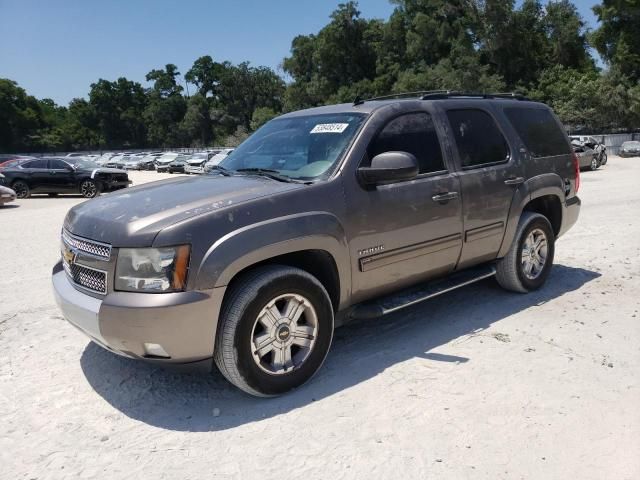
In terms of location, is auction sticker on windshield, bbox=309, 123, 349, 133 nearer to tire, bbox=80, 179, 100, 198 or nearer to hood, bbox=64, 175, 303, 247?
hood, bbox=64, 175, 303, 247

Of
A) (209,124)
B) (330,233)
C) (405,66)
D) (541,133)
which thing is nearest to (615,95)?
(405,66)

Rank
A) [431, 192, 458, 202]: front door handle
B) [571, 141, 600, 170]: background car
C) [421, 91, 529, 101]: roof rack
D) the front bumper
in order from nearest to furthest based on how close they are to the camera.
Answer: the front bumper, [431, 192, 458, 202]: front door handle, [421, 91, 529, 101]: roof rack, [571, 141, 600, 170]: background car

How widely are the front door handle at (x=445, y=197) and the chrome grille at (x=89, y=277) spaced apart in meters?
Answer: 2.49

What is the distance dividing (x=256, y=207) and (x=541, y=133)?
3.58 m

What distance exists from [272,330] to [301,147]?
1.53 metres

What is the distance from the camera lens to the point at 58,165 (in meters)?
19.9

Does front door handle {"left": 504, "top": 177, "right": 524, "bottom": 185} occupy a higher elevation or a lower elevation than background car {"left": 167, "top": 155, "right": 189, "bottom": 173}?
higher

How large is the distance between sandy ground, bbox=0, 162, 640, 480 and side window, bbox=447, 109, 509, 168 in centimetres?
141

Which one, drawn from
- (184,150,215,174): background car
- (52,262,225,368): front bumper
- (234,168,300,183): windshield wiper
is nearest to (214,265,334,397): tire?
(52,262,225,368): front bumper

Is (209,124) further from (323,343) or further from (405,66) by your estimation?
(323,343)

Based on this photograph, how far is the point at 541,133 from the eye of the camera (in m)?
5.60

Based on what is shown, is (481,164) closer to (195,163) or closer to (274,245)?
(274,245)

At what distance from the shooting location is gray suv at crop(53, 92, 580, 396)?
3141 millimetres

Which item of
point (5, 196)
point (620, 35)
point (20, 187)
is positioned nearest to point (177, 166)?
point (20, 187)
